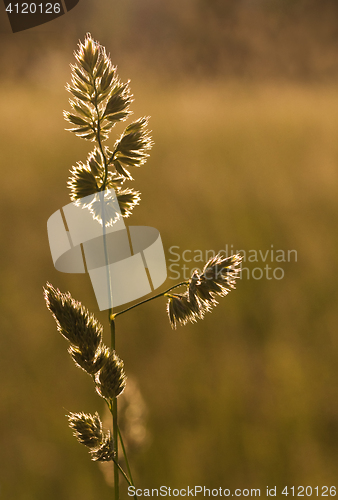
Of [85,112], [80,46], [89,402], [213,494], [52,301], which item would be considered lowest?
[213,494]

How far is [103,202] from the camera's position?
2.28 ft

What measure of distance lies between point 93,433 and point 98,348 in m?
0.16

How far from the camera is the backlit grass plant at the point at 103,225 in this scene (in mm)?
619

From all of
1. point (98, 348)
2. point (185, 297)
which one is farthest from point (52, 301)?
point (185, 297)

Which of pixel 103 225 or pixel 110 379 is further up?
pixel 103 225

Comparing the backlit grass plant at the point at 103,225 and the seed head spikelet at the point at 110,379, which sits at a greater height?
the backlit grass plant at the point at 103,225

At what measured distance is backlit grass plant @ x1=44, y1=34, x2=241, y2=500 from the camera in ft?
2.03

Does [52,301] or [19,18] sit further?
[19,18]

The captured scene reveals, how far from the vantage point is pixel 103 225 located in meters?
0.66

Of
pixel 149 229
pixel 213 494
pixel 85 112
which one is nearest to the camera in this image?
pixel 85 112

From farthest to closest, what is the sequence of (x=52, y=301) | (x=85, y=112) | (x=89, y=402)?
(x=89, y=402)
(x=85, y=112)
(x=52, y=301)

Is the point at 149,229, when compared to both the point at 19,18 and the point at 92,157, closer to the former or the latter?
the point at 92,157

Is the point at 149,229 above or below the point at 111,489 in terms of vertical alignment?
above

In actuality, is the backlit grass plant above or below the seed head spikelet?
above
